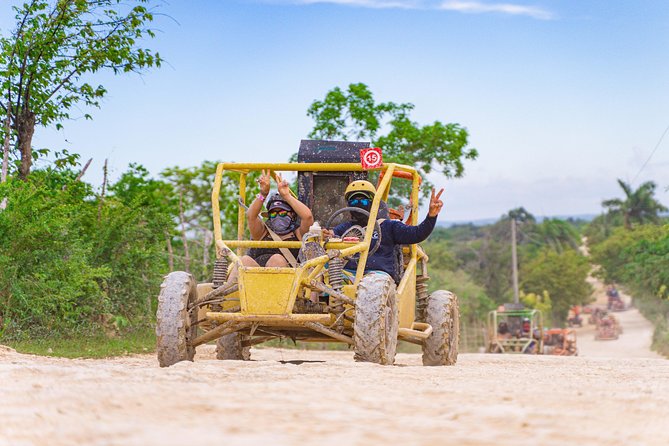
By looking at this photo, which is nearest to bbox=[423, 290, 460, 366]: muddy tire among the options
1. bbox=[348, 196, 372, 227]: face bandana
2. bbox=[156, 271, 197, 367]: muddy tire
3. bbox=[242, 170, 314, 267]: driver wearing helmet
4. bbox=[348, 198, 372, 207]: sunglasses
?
bbox=[348, 196, 372, 227]: face bandana

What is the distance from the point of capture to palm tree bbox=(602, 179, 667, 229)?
84375 millimetres

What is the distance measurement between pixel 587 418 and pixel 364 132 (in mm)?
25292

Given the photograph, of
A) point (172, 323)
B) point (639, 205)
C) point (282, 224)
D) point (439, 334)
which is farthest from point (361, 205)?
point (639, 205)

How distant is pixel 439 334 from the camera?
11.5m

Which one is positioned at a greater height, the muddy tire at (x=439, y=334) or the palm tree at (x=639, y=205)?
the palm tree at (x=639, y=205)

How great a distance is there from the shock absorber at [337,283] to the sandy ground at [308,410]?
221cm

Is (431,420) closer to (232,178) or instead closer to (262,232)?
(262,232)

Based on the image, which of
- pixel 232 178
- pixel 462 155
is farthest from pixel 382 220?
pixel 462 155

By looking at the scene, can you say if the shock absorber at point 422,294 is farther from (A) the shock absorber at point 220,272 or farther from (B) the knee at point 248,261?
(A) the shock absorber at point 220,272

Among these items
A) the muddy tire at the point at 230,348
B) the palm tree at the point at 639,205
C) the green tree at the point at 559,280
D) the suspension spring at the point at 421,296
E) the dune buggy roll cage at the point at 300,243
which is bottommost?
the muddy tire at the point at 230,348

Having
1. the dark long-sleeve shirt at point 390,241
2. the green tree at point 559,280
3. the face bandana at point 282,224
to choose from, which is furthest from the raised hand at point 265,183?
the green tree at point 559,280

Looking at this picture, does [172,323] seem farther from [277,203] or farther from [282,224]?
[277,203]

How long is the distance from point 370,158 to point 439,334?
2.31 m

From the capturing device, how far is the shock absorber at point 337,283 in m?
9.39
